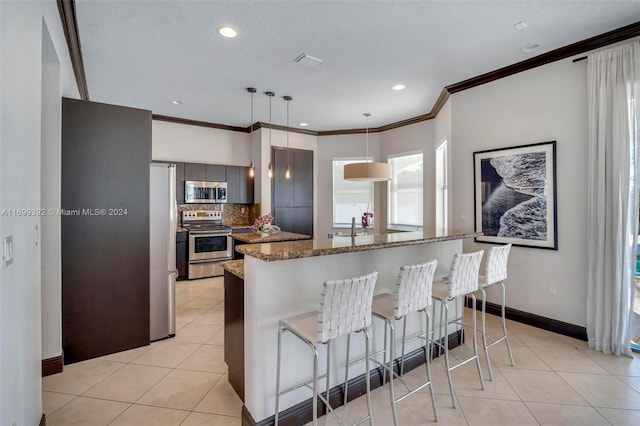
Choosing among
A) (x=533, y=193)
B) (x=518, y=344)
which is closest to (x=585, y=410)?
(x=518, y=344)

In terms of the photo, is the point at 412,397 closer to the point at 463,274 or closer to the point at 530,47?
the point at 463,274

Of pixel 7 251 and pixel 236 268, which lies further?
pixel 236 268

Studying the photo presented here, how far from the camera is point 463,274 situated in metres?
2.41

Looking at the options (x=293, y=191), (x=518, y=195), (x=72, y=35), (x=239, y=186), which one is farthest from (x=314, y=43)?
(x=239, y=186)

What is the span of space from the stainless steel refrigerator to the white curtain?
13.4 feet

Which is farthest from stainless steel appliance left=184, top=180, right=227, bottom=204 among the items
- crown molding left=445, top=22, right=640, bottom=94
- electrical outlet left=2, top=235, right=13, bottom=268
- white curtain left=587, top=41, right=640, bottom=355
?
white curtain left=587, top=41, right=640, bottom=355

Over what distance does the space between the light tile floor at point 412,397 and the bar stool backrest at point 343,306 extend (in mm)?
790

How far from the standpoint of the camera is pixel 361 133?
6770 mm

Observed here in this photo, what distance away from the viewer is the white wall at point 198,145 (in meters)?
5.81

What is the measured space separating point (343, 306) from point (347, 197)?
5325 mm

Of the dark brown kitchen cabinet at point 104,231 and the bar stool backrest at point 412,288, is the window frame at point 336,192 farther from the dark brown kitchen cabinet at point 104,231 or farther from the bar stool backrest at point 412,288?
the bar stool backrest at point 412,288

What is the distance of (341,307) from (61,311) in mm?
2478

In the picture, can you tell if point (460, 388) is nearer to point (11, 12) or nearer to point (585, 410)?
point (585, 410)

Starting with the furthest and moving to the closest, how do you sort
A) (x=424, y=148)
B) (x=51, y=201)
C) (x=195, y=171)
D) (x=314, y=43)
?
(x=195, y=171), (x=424, y=148), (x=314, y=43), (x=51, y=201)
